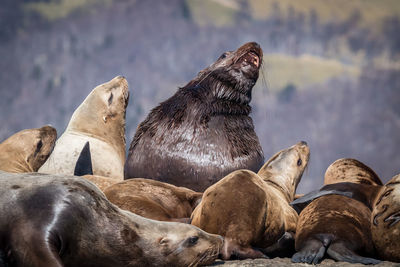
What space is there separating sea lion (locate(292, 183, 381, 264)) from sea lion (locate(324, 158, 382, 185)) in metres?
0.83

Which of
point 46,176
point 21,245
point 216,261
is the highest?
point 46,176

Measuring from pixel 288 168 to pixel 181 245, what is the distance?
3162mm


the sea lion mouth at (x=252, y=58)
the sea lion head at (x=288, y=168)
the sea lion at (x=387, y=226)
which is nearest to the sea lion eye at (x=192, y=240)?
the sea lion at (x=387, y=226)

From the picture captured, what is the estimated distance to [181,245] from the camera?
11.1 feet

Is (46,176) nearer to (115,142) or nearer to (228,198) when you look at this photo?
(228,198)

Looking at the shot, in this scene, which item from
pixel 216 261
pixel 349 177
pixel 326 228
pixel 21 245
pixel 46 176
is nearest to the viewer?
pixel 21 245

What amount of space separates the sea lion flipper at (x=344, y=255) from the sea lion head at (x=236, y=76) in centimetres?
274

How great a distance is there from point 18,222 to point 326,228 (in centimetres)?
236

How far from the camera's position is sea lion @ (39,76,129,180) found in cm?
729

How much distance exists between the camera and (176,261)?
333cm

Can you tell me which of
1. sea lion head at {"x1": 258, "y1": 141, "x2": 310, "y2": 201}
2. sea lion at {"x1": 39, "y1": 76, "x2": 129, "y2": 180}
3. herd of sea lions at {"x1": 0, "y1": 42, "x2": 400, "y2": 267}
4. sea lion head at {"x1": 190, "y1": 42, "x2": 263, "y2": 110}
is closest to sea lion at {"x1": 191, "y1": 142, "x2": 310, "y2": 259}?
herd of sea lions at {"x1": 0, "y1": 42, "x2": 400, "y2": 267}

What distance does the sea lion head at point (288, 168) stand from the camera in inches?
237

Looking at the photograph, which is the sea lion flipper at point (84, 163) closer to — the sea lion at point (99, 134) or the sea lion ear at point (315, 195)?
the sea lion at point (99, 134)

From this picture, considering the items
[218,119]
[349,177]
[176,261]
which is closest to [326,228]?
[176,261]
